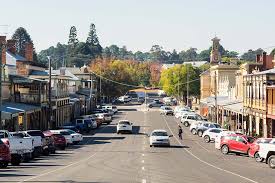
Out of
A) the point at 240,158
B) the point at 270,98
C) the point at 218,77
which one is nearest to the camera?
the point at 240,158

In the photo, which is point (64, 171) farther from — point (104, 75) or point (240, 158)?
point (104, 75)

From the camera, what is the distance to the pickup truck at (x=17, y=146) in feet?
121

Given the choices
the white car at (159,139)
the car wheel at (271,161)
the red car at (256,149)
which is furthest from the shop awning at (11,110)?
the car wheel at (271,161)

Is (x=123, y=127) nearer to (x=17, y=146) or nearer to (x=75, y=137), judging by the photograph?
(x=75, y=137)

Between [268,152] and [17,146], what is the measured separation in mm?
14933

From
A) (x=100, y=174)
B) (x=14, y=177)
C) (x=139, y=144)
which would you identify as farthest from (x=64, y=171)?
(x=139, y=144)

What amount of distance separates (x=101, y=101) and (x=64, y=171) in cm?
14285

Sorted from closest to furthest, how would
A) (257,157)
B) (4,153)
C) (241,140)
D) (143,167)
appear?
1. (4,153)
2. (143,167)
3. (257,157)
4. (241,140)

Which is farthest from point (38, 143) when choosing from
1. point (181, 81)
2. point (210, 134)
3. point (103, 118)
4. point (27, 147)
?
point (181, 81)

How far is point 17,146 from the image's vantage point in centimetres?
3766

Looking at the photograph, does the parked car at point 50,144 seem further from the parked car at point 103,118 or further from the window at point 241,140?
the parked car at point 103,118

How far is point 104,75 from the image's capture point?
6762 inches

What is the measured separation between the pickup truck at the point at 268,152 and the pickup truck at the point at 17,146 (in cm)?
1416

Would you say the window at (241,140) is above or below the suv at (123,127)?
above
